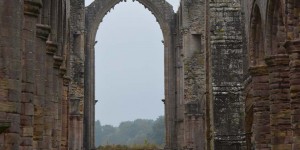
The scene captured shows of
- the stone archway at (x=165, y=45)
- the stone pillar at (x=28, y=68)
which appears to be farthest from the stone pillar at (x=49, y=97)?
the stone archway at (x=165, y=45)

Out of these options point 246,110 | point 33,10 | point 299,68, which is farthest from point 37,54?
point 246,110

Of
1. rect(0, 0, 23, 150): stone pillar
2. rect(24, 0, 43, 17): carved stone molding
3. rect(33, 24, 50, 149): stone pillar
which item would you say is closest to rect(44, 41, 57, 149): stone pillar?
rect(33, 24, 50, 149): stone pillar

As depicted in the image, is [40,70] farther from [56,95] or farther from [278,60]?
[278,60]

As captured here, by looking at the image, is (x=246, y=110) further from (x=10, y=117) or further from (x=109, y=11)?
(x=109, y=11)

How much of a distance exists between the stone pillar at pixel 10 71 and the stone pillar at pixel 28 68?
1.14 metres

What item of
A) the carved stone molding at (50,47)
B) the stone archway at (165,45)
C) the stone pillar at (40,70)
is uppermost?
the stone archway at (165,45)

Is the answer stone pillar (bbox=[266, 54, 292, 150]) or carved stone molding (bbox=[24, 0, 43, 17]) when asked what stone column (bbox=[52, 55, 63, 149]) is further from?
stone pillar (bbox=[266, 54, 292, 150])

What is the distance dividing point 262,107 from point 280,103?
1214mm

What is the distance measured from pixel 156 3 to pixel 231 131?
44.4ft

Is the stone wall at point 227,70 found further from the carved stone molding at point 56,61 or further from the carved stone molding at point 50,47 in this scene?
the carved stone molding at point 50,47

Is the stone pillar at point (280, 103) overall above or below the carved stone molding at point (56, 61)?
below

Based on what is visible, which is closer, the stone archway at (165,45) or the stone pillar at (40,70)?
the stone pillar at (40,70)

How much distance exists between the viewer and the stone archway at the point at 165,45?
25.6 meters

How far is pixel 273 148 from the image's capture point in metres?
11.1
